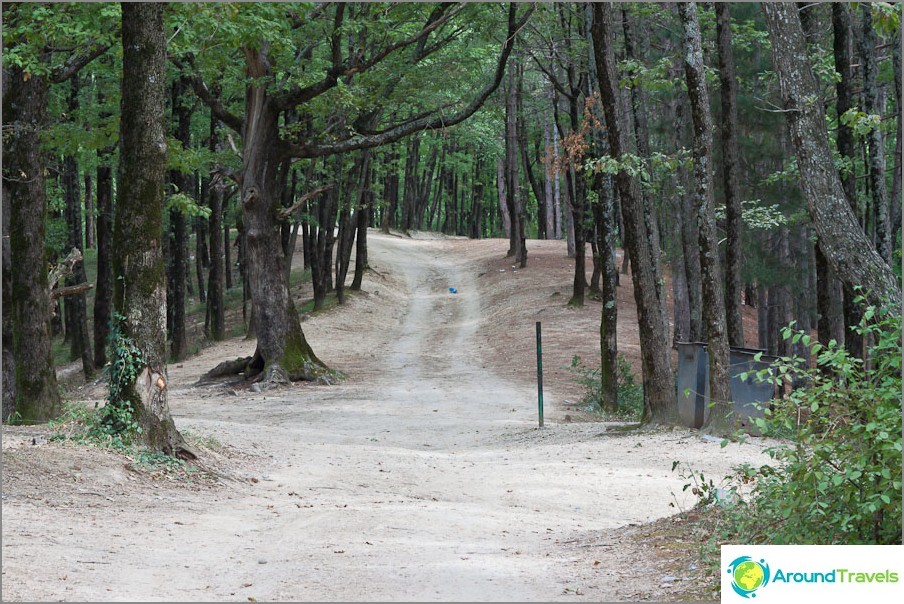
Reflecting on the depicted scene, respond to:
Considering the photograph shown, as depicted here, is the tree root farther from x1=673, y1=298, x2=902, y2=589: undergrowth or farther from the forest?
x1=673, y1=298, x2=902, y2=589: undergrowth

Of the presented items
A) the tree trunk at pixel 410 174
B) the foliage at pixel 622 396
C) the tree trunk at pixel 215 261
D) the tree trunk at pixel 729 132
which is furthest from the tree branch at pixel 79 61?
the tree trunk at pixel 410 174

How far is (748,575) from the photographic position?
16.6 feet

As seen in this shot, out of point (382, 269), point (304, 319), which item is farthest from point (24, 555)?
point (382, 269)

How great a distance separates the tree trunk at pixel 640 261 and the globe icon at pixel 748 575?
908 cm

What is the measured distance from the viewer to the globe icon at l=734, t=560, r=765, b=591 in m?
5.02

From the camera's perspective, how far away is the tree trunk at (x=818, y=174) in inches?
300

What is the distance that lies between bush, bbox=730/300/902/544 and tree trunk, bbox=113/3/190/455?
715 centimetres

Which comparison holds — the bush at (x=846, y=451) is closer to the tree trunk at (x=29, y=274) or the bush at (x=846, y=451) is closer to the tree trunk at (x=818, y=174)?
the tree trunk at (x=818, y=174)

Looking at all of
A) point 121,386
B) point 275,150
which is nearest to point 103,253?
point 275,150

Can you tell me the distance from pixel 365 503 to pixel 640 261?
6622mm

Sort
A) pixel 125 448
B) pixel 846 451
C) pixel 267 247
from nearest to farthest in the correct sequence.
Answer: pixel 846 451 → pixel 125 448 → pixel 267 247

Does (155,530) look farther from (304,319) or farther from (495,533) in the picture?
(304,319)

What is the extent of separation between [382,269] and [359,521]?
3758cm

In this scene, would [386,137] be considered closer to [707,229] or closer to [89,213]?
[707,229]
